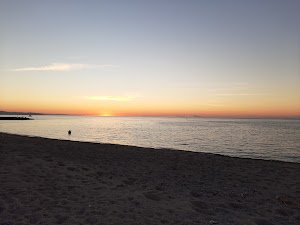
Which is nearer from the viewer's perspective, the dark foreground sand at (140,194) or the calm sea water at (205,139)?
the dark foreground sand at (140,194)

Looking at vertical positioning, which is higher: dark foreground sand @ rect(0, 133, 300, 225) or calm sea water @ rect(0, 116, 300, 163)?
dark foreground sand @ rect(0, 133, 300, 225)

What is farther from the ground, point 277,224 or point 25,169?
point 25,169

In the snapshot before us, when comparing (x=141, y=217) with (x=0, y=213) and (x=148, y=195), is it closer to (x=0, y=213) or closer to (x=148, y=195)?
(x=148, y=195)

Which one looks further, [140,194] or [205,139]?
[205,139]

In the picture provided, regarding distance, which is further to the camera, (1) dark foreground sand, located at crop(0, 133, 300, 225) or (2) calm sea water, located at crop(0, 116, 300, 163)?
(2) calm sea water, located at crop(0, 116, 300, 163)

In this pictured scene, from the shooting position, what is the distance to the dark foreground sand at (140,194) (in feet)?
19.5

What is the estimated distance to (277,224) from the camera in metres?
6.05

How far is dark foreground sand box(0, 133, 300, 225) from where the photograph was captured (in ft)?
19.5

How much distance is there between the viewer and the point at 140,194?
7801mm

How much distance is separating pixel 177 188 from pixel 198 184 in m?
1.23

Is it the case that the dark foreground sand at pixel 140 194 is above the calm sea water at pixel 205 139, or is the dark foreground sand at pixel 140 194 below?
above

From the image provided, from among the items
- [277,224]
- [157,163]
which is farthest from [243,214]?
[157,163]

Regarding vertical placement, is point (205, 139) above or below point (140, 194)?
below

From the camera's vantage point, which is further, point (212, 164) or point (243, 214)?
point (212, 164)
